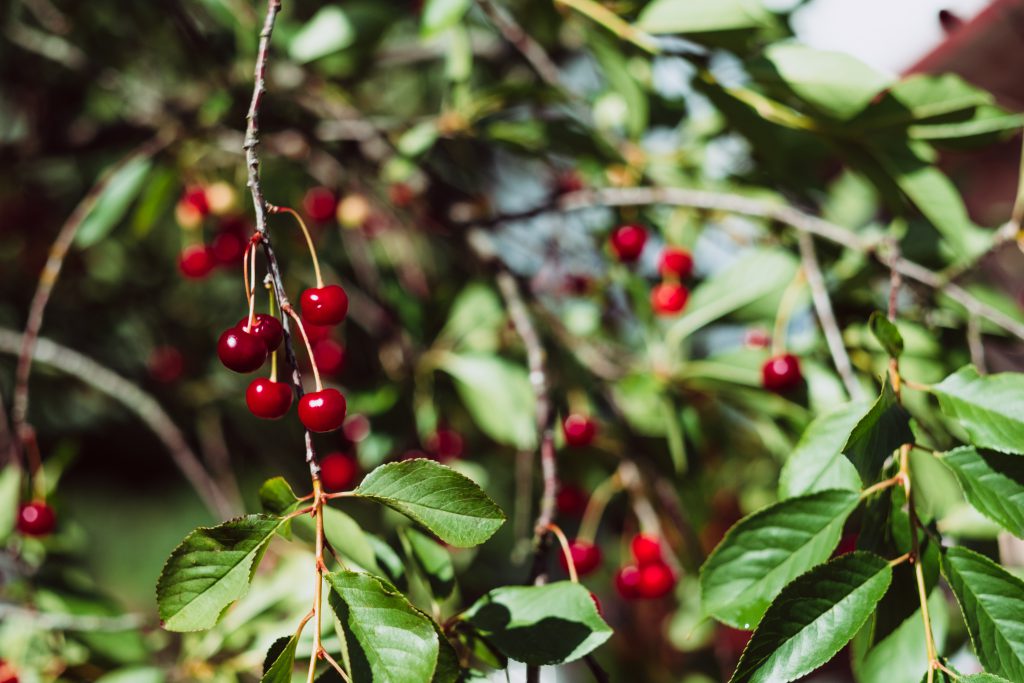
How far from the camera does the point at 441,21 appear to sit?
122 cm

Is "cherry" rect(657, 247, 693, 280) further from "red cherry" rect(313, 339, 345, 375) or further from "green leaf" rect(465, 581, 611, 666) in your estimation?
"green leaf" rect(465, 581, 611, 666)

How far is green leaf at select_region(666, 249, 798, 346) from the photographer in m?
1.33

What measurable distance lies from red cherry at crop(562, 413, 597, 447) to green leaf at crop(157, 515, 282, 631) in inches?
32.0

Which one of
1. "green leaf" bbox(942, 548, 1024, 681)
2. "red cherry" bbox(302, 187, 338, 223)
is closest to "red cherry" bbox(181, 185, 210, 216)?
"red cherry" bbox(302, 187, 338, 223)

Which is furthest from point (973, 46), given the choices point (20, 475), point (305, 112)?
point (20, 475)

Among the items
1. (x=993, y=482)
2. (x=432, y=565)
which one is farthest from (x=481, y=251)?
(x=993, y=482)

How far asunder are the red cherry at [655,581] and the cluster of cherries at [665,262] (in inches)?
18.2

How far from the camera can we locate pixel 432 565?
2.97 ft

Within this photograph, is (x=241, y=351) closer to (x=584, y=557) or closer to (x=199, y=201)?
(x=584, y=557)

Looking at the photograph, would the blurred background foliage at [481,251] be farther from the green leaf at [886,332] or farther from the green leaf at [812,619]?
the green leaf at [812,619]

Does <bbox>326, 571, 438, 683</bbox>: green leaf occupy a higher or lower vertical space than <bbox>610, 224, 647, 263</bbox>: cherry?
lower

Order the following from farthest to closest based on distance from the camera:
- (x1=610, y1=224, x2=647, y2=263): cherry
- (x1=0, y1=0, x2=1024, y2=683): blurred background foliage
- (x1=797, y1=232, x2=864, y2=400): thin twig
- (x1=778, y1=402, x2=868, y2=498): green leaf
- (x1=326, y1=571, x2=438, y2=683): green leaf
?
(x1=610, y1=224, x2=647, y2=263): cherry → (x1=0, y1=0, x2=1024, y2=683): blurred background foliage → (x1=797, y1=232, x2=864, y2=400): thin twig → (x1=778, y1=402, x2=868, y2=498): green leaf → (x1=326, y1=571, x2=438, y2=683): green leaf

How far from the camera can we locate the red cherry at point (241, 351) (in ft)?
2.41

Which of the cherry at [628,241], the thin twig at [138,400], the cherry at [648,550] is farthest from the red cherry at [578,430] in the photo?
the thin twig at [138,400]
